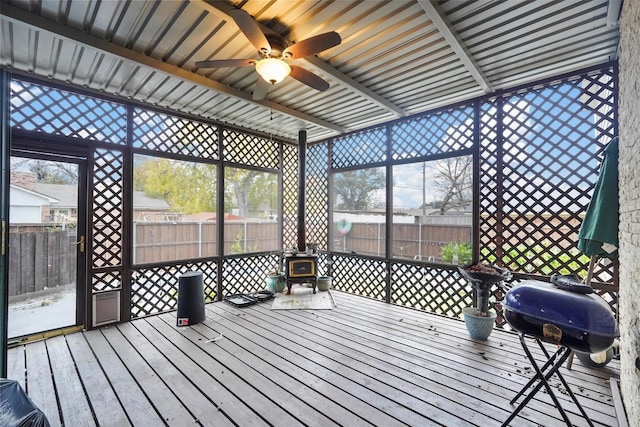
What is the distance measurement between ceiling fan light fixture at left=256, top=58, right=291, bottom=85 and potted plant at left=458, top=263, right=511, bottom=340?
2778 millimetres

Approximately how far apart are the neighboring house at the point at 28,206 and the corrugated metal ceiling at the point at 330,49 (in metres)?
1.32

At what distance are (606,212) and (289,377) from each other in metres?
2.92

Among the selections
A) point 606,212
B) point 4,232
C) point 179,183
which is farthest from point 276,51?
point 606,212

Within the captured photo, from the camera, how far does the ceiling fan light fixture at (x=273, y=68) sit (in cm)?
229

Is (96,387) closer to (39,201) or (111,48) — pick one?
(39,201)

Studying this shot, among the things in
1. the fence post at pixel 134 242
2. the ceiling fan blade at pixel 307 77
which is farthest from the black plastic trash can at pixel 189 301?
the ceiling fan blade at pixel 307 77

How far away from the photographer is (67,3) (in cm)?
211

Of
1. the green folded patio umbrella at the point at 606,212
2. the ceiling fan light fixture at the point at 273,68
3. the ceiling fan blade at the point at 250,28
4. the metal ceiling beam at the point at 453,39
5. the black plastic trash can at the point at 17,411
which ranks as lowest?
the black plastic trash can at the point at 17,411

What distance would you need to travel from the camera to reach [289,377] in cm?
234

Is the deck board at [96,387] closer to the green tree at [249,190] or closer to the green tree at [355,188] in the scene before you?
the green tree at [249,190]

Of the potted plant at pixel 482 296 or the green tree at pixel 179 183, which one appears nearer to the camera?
the potted plant at pixel 482 296

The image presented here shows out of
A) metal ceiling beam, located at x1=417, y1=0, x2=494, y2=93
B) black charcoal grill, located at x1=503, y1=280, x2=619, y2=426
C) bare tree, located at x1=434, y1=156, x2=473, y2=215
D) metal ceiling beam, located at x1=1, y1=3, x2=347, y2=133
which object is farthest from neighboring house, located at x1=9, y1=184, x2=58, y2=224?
bare tree, located at x1=434, y1=156, x2=473, y2=215

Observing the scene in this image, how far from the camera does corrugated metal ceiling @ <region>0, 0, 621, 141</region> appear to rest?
7.07 ft

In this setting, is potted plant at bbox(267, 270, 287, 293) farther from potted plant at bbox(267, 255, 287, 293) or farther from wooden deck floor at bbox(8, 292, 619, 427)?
wooden deck floor at bbox(8, 292, 619, 427)
